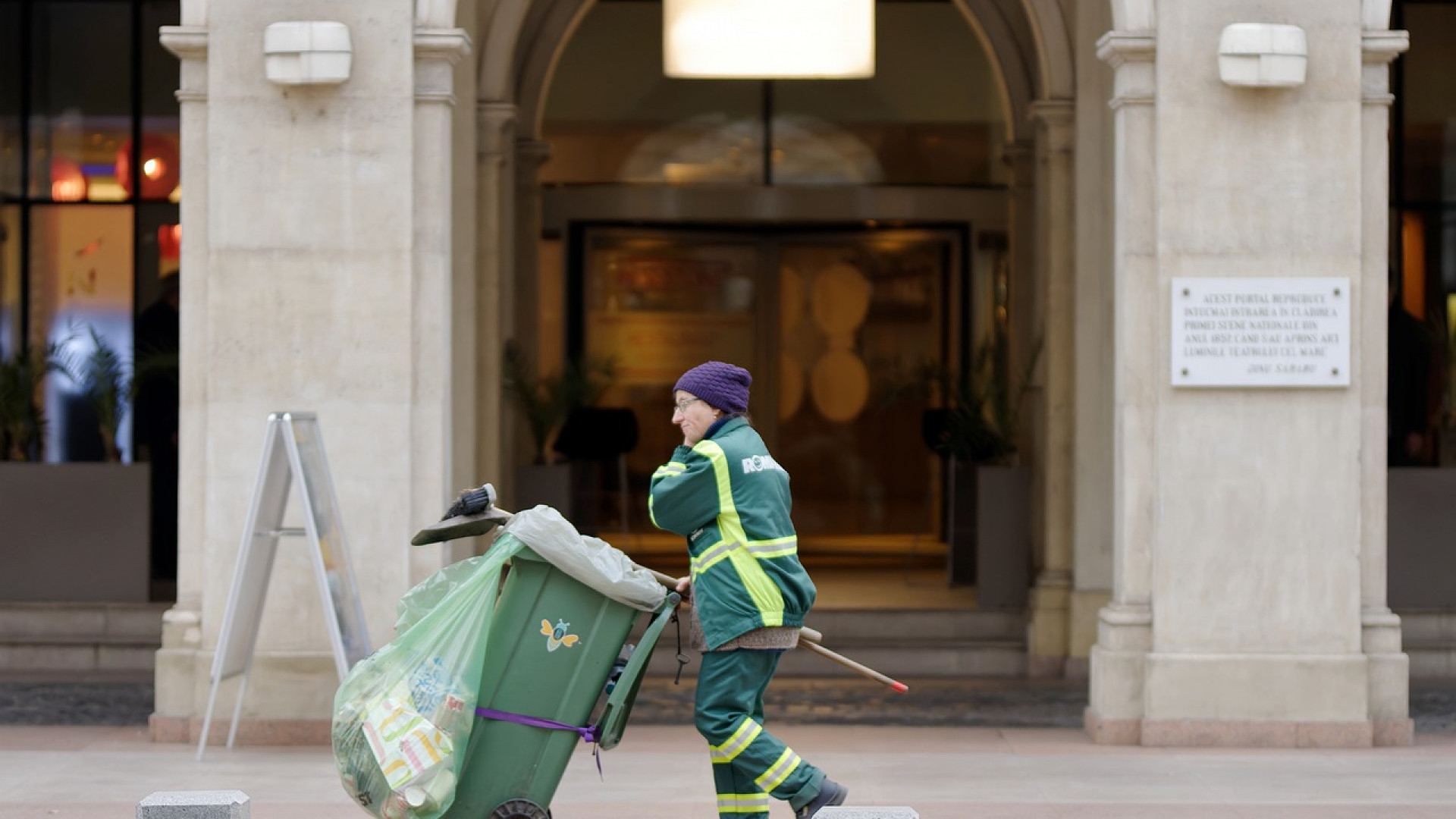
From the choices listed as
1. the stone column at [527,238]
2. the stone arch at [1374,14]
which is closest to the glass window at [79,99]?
the stone column at [527,238]

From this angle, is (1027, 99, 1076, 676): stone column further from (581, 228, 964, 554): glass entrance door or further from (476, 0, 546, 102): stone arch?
(581, 228, 964, 554): glass entrance door

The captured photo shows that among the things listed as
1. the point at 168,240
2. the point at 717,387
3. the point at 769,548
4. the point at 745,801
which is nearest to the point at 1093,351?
the point at 717,387

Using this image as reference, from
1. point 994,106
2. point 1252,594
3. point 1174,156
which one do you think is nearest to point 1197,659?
point 1252,594

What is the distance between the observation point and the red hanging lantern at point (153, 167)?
14156mm

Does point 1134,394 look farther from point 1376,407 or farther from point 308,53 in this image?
point 308,53

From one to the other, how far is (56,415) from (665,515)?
9.46 m

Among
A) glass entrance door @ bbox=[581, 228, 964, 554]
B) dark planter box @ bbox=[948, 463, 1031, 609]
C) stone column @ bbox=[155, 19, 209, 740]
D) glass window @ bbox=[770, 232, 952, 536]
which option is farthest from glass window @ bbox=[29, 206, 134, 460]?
dark planter box @ bbox=[948, 463, 1031, 609]

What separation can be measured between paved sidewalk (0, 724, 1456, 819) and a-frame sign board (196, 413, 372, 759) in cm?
51

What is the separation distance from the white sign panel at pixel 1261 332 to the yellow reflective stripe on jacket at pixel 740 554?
3481mm

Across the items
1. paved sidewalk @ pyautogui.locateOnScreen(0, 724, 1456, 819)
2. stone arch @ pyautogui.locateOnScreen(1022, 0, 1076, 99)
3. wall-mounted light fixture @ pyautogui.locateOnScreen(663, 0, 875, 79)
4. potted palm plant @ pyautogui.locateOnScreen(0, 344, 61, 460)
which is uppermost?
wall-mounted light fixture @ pyautogui.locateOnScreen(663, 0, 875, 79)

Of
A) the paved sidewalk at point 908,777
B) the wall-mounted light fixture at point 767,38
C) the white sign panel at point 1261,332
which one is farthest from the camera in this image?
the wall-mounted light fixture at point 767,38

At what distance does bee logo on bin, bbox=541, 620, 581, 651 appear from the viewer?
5.93m

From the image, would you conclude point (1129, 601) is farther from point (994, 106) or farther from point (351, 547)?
point (994, 106)

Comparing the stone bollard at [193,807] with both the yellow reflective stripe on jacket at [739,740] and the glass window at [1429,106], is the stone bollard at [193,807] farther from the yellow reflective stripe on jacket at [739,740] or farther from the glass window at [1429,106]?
the glass window at [1429,106]
